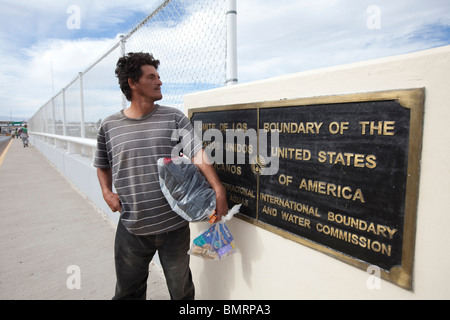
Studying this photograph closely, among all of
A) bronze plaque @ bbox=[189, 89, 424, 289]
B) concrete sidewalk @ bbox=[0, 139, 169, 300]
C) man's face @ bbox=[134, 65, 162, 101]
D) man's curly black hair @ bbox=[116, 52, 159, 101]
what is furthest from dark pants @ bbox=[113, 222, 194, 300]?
man's curly black hair @ bbox=[116, 52, 159, 101]

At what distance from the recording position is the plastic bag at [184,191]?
5.71ft

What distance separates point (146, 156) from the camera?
183 cm

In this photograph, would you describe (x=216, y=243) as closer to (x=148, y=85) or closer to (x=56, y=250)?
(x=148, y=85)

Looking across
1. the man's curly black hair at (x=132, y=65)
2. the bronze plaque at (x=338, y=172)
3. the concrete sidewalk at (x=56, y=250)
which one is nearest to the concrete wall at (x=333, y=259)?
the bronze plaque at (x=338, y=172)

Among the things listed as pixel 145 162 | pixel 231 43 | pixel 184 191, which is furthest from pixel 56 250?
pixel 231 43

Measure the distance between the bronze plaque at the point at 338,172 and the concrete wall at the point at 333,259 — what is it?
0.04m

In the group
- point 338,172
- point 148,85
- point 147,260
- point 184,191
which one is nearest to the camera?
point 338,172

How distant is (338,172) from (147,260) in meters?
1.48

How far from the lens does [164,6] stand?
2854 mm

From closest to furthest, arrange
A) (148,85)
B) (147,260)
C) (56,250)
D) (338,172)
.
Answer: (338,172) → (148,85) → (147,260) → (56,250)

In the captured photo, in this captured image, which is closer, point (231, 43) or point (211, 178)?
point (211, 178)

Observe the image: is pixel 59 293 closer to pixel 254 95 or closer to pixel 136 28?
pixel 254 95

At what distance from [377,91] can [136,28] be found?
325 cm

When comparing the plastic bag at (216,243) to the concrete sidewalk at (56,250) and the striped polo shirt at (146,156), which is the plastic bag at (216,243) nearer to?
the striped polo shirt at (146,156)
